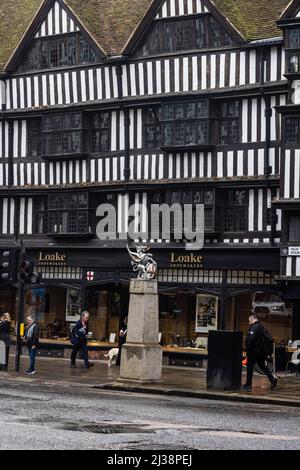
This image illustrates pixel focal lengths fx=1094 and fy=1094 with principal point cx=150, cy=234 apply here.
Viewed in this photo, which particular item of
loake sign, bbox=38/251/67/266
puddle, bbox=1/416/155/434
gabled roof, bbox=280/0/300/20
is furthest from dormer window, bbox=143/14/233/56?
puddle, bbox=1/416/155/434

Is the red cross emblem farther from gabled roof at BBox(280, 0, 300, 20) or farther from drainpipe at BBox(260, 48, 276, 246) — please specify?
gabled roof at BBox(280, 0, 300, 20)

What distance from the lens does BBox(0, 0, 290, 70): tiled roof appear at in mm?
33594

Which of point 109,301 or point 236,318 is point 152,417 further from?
point 109,301

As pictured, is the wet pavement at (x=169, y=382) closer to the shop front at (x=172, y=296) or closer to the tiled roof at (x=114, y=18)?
the shop front at (x=172, y=296)

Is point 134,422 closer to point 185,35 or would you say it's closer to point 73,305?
point 185,35

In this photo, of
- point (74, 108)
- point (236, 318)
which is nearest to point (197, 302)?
point (236, 318)

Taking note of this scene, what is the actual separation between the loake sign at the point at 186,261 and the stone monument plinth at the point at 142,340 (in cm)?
871

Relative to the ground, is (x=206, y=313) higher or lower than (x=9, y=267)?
lower

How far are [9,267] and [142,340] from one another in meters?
4.62

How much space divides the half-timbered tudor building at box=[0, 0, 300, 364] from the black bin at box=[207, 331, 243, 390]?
7962mm

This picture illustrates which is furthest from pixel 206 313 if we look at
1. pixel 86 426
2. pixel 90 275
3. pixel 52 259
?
pixel 86 426

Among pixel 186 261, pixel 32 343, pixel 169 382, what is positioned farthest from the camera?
pixel 186 261

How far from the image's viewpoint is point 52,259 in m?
37.2

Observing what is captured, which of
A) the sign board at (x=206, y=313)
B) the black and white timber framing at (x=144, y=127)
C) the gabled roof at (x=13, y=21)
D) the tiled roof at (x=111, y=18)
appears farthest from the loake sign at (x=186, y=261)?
the gabled roof at (x=13, y=21)
